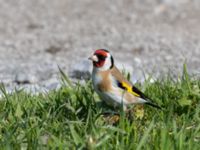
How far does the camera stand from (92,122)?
17.3ft

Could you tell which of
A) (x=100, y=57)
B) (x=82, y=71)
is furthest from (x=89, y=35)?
(x=100, y=57)

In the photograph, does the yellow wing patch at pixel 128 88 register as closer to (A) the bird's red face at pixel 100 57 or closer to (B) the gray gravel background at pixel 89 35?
(A) the bird's red face at pixel 100 57

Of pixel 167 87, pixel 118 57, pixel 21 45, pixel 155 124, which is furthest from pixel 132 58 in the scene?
pixel 155 124

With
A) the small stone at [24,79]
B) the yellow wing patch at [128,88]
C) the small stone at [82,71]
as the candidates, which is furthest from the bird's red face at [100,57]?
the small stone at [24,79]

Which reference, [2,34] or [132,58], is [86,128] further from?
[2,34]

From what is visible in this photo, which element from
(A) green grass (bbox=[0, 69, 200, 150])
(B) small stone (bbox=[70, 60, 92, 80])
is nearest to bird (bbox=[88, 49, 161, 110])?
(A) green grass (bbox=[0, 69, 200, 150])

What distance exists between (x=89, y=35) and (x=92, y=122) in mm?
6058

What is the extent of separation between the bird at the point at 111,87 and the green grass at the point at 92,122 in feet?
0.42

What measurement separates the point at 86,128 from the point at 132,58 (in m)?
4.57

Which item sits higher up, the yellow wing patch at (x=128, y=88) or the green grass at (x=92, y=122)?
the yellow wing patch at (x=128, y=88)

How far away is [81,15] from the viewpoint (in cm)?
1218

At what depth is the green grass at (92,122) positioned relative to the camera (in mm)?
4824

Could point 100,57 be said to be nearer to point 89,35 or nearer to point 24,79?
point 24,79

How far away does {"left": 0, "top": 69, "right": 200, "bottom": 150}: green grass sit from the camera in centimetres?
482
